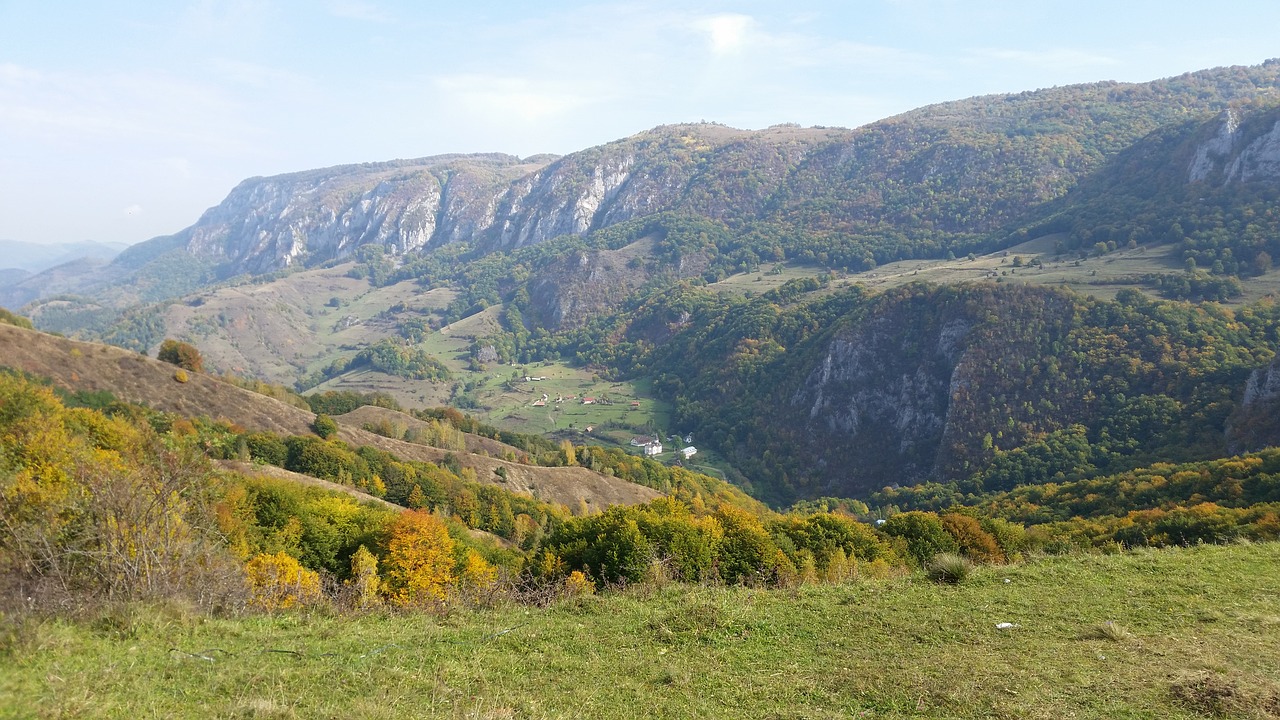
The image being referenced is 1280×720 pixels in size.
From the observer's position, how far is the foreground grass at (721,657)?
29.3 feet

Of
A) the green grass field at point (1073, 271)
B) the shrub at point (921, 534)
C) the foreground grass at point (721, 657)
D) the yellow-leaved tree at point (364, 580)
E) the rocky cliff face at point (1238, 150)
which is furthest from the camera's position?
the rocky cliff face at point (1238, 150)

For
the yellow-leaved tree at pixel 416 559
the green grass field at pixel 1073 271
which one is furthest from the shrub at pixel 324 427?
the green grass field at pixel 1073 271

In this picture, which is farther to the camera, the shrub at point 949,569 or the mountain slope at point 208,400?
the mountain slope at point 208,400

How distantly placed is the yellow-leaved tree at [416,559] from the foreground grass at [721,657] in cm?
1659

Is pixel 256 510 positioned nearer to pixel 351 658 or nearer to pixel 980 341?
pixel 351 658

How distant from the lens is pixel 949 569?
1638cm

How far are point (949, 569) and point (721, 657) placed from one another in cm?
806

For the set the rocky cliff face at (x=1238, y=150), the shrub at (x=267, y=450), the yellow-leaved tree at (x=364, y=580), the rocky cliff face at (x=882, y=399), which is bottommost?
the rocky cliff face at (x=882, y=399)

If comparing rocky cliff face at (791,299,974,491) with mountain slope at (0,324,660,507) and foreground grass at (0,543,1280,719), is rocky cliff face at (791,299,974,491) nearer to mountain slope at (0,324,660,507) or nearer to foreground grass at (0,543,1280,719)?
mountain slope at (0,324,660,507)

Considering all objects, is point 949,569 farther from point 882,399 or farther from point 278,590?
point 882,399

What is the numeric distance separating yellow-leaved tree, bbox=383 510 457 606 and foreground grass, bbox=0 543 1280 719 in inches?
653

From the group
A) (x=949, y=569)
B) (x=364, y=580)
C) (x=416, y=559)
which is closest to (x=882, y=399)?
(x=416, y=559)

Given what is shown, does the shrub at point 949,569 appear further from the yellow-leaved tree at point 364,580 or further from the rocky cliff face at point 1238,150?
the rocky cliff face at point 1238,150

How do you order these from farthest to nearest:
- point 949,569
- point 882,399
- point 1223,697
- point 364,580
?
point 882,399
point 364,580
point 949,569
point 1223,697
